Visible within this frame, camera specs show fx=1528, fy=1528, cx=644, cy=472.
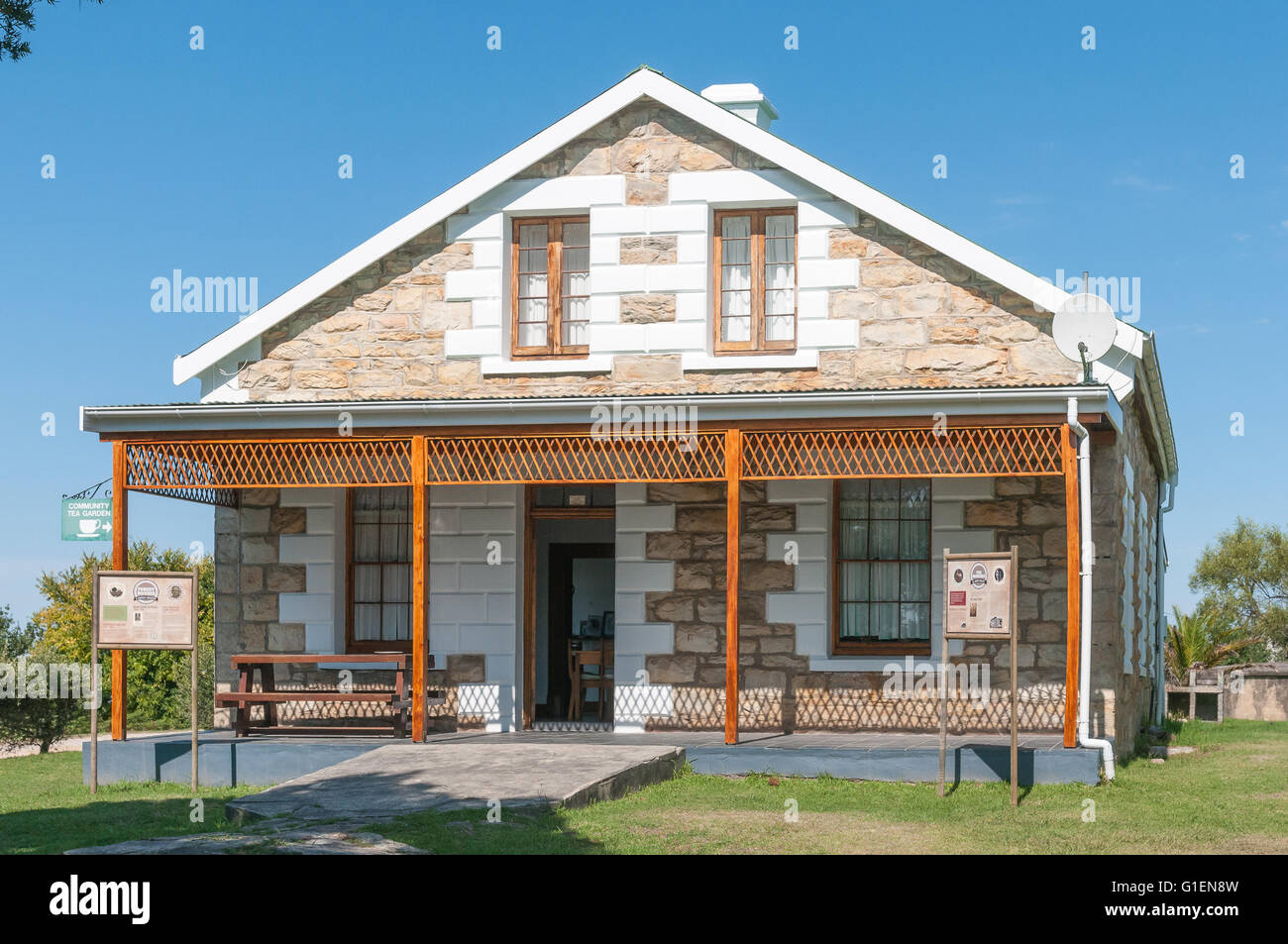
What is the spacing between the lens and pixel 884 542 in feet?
45.1

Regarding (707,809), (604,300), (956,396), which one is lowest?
(707,809)

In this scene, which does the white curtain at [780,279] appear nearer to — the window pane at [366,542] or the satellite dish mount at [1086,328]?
the satellite dish mount at [1086,328]

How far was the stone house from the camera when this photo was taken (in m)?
12.8

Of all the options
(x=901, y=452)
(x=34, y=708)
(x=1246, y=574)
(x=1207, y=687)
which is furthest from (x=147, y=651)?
(x=1246, y=574)

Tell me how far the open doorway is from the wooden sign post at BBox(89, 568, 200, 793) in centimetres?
384

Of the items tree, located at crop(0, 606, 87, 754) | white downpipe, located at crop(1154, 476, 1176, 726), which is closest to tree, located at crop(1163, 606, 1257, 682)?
white downpipe, located at crop(1154, 476, 1176, 726)

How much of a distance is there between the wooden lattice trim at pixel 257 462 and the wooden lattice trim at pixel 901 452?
3.08 meters

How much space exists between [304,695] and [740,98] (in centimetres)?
729

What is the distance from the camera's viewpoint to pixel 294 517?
1464 centimetres

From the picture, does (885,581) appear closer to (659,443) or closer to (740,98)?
(659,443)
